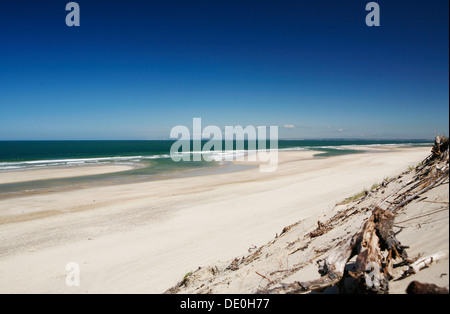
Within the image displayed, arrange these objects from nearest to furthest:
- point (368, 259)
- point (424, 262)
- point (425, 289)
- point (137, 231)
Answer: point (425, 289) → point (424, 262) → point (368, 259) → point (137, 231)

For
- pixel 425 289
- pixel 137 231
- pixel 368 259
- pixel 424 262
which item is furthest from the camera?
pixel 137 231

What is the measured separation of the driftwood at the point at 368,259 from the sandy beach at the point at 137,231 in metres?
3.60

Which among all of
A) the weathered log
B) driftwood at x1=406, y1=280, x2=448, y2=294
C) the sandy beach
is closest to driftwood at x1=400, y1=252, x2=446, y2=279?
the weathered log

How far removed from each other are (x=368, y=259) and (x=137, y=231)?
29.0ft

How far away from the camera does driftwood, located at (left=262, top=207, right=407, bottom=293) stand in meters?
2.45

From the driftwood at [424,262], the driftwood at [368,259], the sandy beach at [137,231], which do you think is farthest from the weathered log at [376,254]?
the sandy beach at [137,231]

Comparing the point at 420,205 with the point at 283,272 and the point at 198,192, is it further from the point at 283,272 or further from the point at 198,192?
the point at 198,192

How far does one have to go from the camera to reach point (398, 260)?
2820 millimetres

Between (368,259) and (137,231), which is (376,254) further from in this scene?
(137,231)

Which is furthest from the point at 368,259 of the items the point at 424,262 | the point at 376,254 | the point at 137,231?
the point at 137,231

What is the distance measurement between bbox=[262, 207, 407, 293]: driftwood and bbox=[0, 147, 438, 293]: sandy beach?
3.60m

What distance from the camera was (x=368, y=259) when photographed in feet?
8.55

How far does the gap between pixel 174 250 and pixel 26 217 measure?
962cm

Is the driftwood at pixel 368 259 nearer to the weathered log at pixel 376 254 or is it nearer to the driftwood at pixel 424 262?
the weathered log at pixel 376 254
